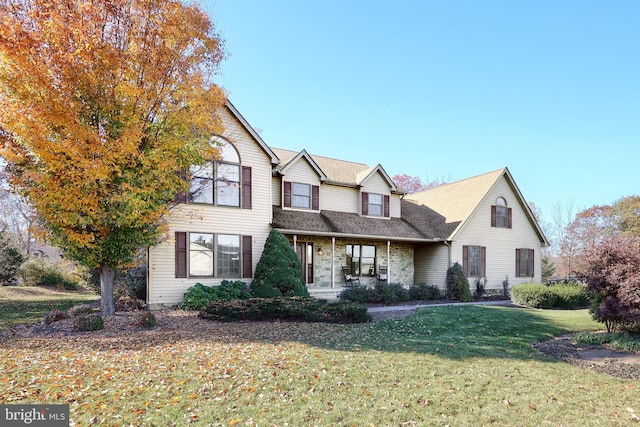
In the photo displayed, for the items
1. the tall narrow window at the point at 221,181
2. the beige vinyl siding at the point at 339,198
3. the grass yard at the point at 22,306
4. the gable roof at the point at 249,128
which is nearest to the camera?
the grass yard at the point at 22,306

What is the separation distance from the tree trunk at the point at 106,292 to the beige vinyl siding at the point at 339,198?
10089mm

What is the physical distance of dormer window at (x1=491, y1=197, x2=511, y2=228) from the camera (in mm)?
21062

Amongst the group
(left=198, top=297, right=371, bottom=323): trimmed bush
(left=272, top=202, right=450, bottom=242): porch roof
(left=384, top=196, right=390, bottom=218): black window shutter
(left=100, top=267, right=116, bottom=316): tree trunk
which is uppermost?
(left=384, top=196, right=390, bottom=218): black window shutter

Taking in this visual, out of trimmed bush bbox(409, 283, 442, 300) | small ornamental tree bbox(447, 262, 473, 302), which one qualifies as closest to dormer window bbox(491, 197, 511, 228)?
small ornamental tree bbox(447, 262, 473, 302)

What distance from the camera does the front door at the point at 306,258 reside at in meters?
17.2

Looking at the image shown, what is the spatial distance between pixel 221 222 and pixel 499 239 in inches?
624

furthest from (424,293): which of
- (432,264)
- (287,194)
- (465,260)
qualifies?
(287,194)

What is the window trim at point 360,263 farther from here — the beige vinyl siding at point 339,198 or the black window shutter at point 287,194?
the black window shutter at point 287,194

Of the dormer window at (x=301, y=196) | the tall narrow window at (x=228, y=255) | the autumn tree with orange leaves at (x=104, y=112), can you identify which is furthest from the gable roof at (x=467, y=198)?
the autumn tree with orange leaves at (x=104, y=112)

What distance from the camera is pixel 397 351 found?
293 inches

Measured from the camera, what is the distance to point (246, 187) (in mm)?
15484

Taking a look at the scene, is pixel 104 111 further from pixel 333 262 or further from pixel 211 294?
pixel 333 262

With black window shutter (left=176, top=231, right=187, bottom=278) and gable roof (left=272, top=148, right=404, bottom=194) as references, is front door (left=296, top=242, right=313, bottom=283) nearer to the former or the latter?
gable roof (left=272, top=148, right=404, bottom=194)

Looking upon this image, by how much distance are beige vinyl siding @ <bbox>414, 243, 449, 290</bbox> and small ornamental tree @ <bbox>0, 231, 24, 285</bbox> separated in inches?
915
